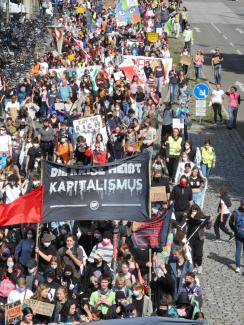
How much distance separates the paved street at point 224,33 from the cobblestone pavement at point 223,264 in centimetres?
452

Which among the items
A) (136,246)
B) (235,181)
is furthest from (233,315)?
(235,181)

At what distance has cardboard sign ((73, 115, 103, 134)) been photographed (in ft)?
89.8

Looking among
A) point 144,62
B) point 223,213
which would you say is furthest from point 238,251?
point 144,62

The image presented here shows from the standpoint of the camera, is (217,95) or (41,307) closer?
(41,307)

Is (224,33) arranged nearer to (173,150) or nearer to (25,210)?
(173,150)

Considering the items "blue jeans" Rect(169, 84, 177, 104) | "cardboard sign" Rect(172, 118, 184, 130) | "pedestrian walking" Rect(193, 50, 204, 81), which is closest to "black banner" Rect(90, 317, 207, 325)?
"cardboard sign" Rect(172, 118, 184, 130)

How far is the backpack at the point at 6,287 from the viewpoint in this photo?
17.7m

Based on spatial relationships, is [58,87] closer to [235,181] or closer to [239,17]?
[235,181]

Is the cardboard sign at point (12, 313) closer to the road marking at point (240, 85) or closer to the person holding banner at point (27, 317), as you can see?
the person holding banner at point (27, 317)

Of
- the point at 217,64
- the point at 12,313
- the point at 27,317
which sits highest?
the point at 27,317

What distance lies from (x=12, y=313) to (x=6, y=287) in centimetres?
159

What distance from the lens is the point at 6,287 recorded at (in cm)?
1778

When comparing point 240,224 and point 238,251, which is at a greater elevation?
point 240,224

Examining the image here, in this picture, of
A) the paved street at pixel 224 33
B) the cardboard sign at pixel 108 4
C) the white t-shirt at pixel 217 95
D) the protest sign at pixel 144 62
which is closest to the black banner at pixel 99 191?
the paved street at pixel 224 33
